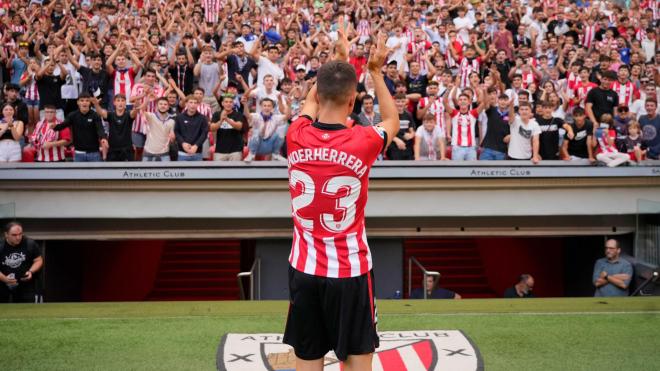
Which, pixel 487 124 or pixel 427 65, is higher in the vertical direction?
pixel 427 65

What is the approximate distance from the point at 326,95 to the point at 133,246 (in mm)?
15967

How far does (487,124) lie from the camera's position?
12.2 meters

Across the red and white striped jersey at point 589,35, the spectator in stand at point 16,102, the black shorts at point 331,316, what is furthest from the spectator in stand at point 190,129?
the red and white striped jersey at point 589,35

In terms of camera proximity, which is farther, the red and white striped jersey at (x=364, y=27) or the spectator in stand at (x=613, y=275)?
the red and white striped jersey at (x=364, y=27)

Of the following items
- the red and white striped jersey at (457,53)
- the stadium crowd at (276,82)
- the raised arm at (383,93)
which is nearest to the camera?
the raised arm at (383,93)

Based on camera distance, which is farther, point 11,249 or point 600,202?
point 600,202

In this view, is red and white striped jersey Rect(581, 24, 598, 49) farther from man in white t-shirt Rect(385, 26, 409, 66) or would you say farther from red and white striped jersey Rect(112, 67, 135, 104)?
red and white striped jersey Rect(112, 67, 135, 104)

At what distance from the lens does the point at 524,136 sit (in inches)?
472

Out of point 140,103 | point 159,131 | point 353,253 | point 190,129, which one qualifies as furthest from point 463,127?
point 353,253

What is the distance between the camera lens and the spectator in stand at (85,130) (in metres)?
11.6

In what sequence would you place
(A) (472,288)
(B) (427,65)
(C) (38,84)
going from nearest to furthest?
(C) (38,84)
(B) (427,65)
(A) (472,288)

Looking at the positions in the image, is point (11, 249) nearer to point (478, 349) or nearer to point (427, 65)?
point (478, 349)

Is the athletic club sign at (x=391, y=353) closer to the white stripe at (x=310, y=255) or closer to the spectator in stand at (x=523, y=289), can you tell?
the white stripe at (x=310, y=255)

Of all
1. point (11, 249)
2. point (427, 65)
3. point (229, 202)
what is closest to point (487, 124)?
point (427, 65)
